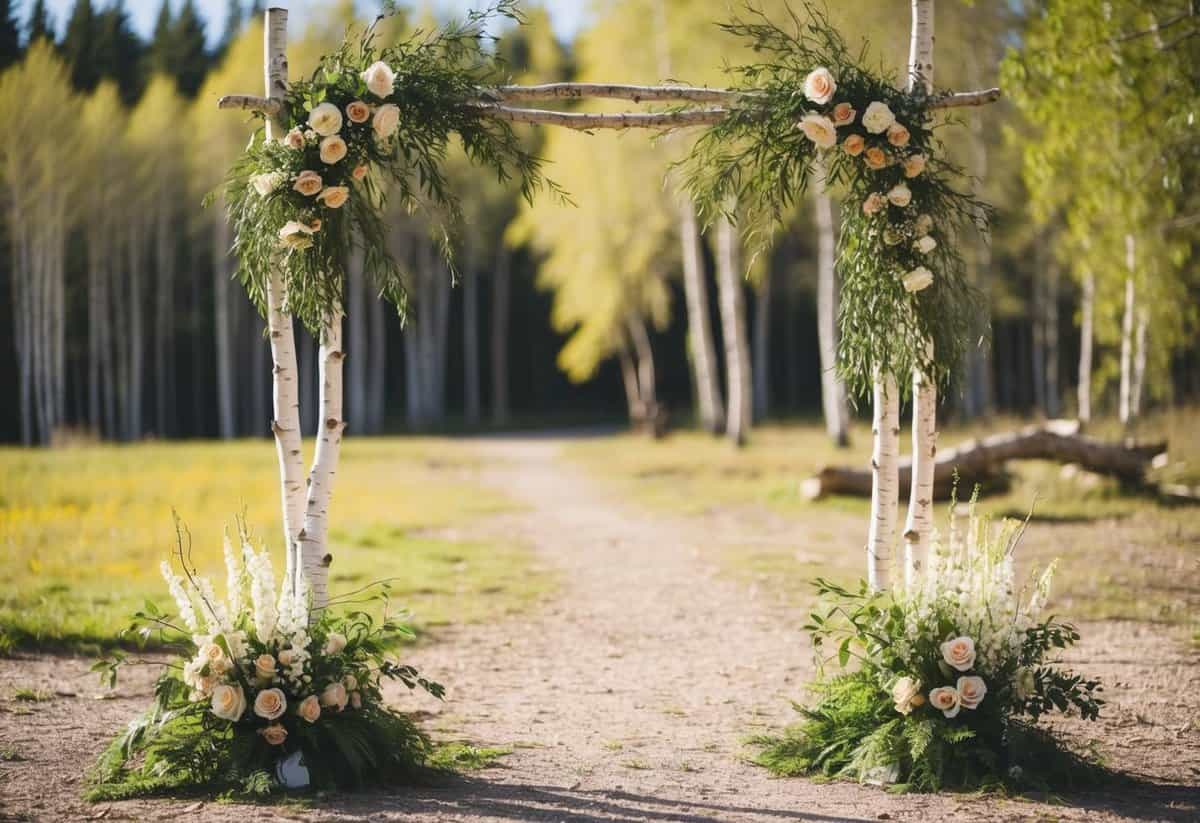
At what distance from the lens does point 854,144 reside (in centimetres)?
528

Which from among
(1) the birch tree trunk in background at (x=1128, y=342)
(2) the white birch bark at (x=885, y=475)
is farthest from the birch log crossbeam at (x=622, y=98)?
(1) the birch tree trunk in background at (x=1128, y=342)

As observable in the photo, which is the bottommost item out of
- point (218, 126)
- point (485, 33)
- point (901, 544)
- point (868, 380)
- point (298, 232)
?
point (901, 544)

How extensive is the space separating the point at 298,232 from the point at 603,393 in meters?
46.0

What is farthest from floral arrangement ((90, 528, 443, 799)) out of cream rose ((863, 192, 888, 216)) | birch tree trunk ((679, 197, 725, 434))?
birch tree trunk ((679, 197, 725, 434))

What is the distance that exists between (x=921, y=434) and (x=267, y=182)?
11.3 feet

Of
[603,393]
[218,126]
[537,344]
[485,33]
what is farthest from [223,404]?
[485,33]

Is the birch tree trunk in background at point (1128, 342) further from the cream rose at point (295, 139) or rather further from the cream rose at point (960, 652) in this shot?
the cream rose at point (295, 139)

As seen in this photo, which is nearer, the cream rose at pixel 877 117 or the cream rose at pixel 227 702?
the cream rose at pixel 227 702

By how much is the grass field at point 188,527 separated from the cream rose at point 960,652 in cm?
335

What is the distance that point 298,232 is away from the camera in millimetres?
5051

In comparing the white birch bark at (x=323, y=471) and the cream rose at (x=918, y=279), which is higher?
the cream rose at (x=918, y=279)

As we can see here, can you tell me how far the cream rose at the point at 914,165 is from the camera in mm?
5312

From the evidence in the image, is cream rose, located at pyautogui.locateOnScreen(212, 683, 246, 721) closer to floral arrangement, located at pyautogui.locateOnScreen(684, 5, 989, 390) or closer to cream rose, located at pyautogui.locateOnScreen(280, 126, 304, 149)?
cream rose, located at pyautogui.locateOnScreen(280, 126, 304, 149)

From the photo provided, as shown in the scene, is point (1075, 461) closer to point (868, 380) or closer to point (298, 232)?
point (868, 380)
